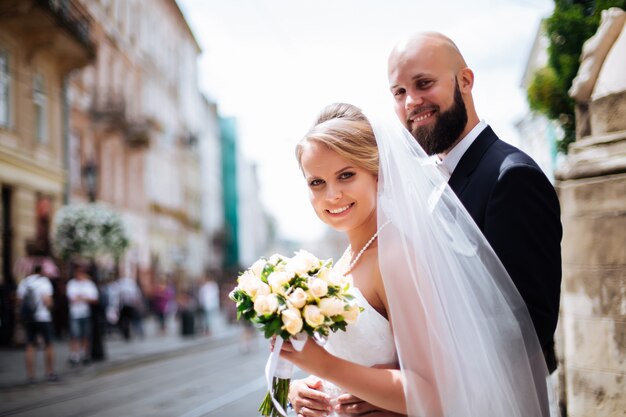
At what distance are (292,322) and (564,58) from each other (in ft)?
13.2

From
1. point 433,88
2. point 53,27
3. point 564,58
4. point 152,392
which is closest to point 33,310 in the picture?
point 152,392

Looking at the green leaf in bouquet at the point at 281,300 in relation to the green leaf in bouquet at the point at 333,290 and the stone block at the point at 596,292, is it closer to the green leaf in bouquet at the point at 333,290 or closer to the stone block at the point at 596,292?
the green leaf in bouquet at the point at 333,290

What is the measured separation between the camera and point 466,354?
64.8 inches

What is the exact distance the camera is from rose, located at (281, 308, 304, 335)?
1616mm

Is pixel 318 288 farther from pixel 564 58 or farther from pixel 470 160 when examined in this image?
pixel 564 58

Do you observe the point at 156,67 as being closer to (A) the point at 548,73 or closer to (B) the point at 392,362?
(A) the point at 548,73

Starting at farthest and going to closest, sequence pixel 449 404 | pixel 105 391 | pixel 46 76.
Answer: pixel 46 76
pixel 105 391
pixel 449 404

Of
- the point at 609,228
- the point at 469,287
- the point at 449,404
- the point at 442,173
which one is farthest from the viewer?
the point at 609,228

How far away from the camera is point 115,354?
506 inches

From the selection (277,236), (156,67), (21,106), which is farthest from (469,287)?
(277,236)

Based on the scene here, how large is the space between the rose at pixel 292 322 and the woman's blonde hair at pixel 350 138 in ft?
1.79

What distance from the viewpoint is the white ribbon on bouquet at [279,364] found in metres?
1.66

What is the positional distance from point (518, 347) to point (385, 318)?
41 centimetres

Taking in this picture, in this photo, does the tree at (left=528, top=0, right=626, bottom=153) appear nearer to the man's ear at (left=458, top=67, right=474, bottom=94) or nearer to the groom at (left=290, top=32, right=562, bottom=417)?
the man's ear at (left=458, top=67, right=474, bottom=94)
